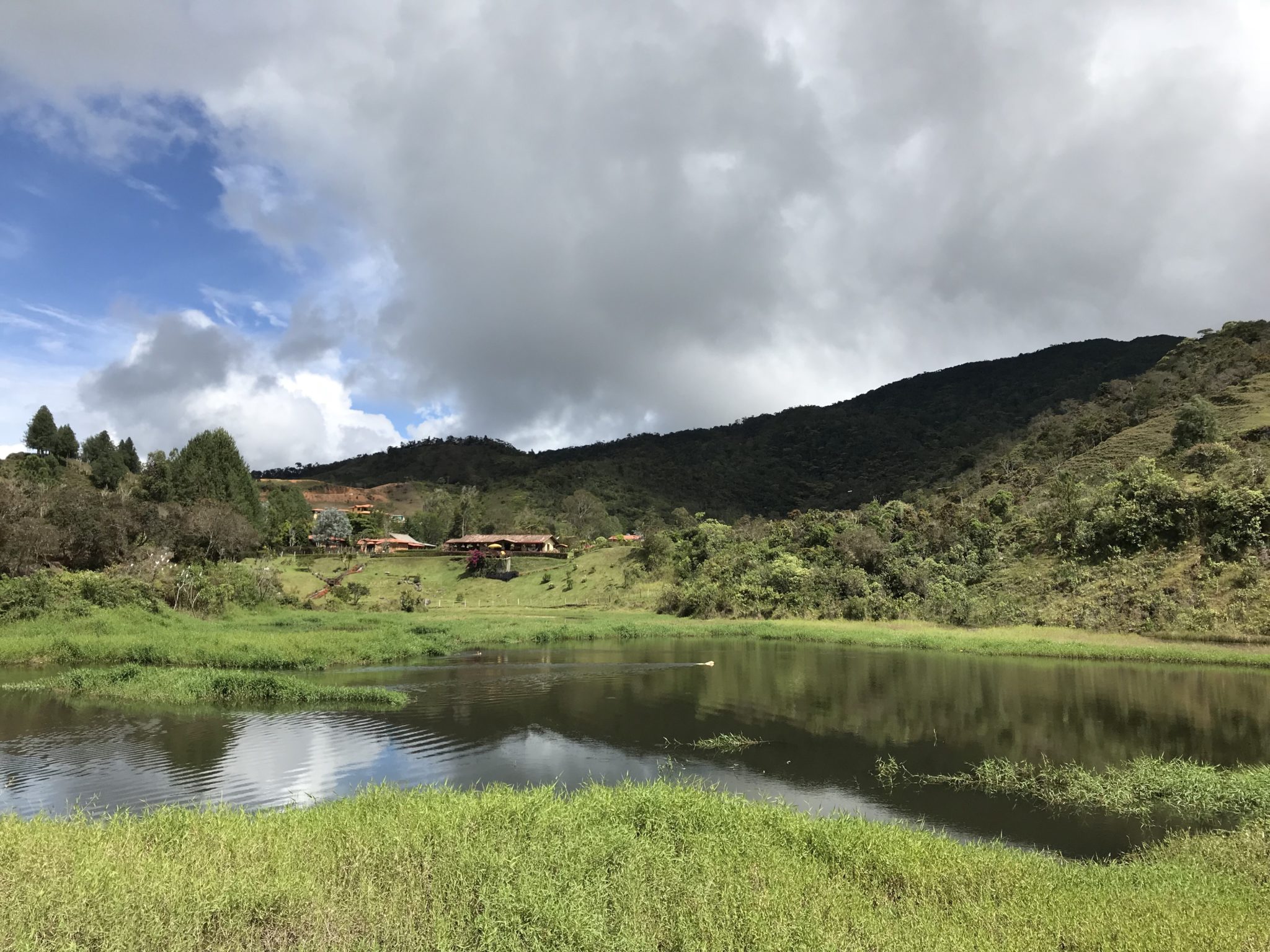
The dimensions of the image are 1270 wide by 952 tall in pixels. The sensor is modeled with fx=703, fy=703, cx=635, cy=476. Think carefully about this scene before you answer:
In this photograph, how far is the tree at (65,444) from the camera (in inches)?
3886

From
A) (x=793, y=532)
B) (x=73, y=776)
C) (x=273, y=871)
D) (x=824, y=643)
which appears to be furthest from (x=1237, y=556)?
(x=73, y=776)

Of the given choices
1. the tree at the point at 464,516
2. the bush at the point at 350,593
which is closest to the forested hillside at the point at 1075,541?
A: the bush at the point at 350,593

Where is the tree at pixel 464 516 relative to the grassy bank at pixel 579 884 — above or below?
above

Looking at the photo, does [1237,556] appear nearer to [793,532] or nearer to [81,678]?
[793,532]

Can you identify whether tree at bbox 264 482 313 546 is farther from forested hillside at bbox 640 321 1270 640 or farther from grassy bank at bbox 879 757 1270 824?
grassy bank at bbox 879 757 1270 824

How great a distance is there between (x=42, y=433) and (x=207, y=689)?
327 ft

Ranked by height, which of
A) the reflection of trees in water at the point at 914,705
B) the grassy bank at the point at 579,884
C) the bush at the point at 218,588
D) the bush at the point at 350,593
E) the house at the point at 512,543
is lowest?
the reflection of trees in water at the point at 914,705

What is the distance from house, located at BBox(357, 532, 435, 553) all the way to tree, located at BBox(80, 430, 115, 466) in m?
38.8

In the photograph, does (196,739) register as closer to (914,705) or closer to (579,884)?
(579,884)

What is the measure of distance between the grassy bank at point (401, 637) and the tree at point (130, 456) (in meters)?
85.6

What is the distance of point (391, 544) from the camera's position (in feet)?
329

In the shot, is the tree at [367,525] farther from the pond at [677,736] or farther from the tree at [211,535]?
the pond at [677,736]

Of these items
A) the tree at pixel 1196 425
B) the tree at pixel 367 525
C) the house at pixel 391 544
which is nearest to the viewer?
the tree at pixel 1196 425

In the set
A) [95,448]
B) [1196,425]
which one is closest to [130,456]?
[95,448]
